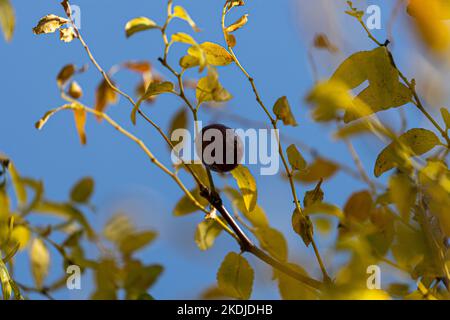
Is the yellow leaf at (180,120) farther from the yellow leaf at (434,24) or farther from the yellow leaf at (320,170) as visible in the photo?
the yellow leaf at (434,24)

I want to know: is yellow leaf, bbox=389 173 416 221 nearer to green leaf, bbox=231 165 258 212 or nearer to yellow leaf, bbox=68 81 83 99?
green leaf, bbox=231 165 258 212

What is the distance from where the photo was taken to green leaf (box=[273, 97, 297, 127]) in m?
0.55

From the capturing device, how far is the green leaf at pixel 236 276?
0.54 m

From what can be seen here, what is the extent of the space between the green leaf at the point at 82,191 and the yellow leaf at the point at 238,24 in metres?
0.36

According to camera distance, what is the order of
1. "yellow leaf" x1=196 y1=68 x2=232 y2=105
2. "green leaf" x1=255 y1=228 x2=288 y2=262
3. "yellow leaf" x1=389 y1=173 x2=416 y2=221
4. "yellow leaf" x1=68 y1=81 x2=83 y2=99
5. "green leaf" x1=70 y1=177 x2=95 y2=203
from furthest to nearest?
"green leaf" x1=70 y1=177 x2=95 y2=203, "yellow leaf" x1=68 y1=81 x2=83 y2=99, "green leaf" x1=255 y1=228 x2=288 y2=262, "yellow leaf" x1=196 y1=68 x2=232 y2=105, "yellow leaf" x1=389 y1=173 x2=416 y2=221

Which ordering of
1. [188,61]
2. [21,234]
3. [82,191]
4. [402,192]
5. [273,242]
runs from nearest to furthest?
[402,192]
[188,61]
[273,242]
[21,234]
[82,191]

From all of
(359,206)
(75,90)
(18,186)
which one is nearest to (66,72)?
(75,90)

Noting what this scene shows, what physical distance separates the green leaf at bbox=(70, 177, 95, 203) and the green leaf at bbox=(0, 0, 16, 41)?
15.5 inches

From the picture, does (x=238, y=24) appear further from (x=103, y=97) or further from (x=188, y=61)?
(x=103, y=97)

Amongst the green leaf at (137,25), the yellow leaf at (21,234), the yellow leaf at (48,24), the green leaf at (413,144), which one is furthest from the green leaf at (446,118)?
the yellow leaf at (21,234)

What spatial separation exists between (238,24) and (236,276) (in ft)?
0.66

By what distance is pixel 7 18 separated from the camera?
460mm

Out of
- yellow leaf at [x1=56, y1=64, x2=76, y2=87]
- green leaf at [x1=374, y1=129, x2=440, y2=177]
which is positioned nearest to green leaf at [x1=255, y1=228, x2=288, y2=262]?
green leaf at [x1=374, y1=129, x2=440, y2=177]

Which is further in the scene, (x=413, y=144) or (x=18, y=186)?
(x=18, y=186)
